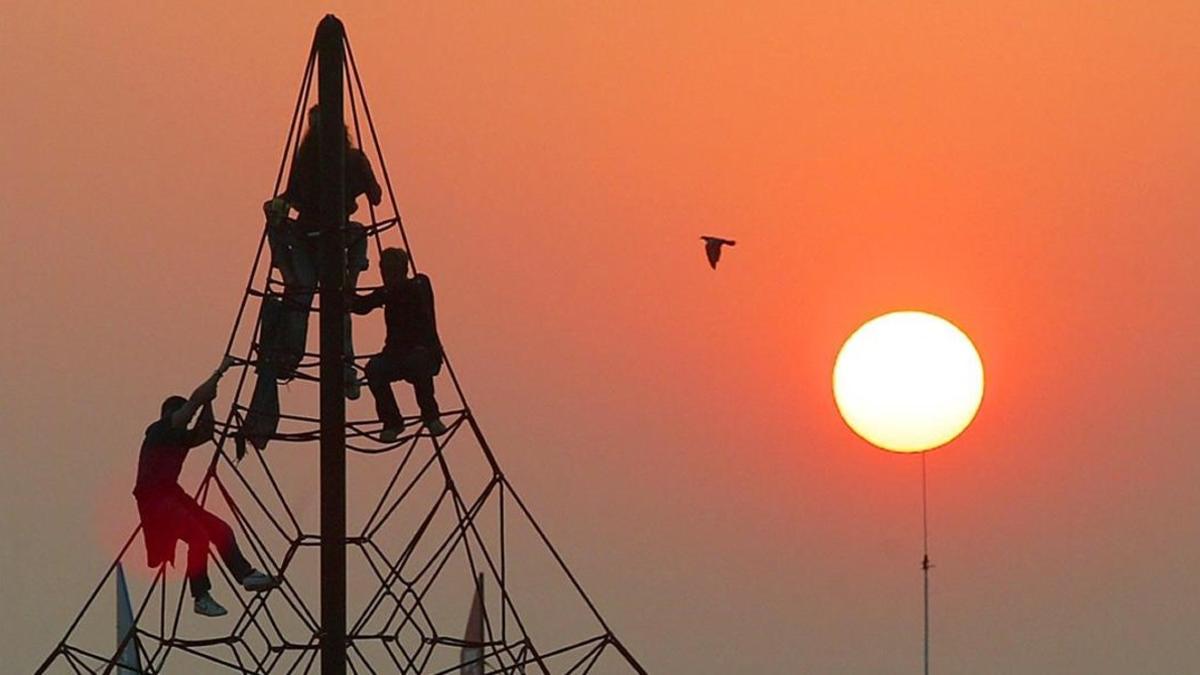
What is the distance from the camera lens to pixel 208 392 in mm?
32938

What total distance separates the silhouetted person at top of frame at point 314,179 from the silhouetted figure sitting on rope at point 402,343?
1.14 meters

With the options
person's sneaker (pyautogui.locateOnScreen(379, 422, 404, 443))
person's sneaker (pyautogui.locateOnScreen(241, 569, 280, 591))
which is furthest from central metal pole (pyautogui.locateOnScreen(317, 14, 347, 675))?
person's sneaker (pyautogui.locateOnScreen(241, 569, 280, 591))

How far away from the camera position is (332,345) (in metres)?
35.2

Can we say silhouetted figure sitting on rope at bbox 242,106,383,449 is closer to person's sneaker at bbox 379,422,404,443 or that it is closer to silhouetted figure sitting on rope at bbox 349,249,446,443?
silhouetted figure sitting on rope at bbox 349,249,446,443

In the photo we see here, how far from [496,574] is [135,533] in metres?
5.17

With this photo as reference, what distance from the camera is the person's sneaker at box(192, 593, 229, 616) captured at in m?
33.8

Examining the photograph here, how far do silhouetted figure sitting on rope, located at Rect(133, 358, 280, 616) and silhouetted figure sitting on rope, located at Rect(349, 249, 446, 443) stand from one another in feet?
8.19

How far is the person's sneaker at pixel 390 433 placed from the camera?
116 ft

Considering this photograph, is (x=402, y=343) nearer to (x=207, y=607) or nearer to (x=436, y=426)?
(x=436, y=426)

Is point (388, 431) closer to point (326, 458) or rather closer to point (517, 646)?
point (326, 458)

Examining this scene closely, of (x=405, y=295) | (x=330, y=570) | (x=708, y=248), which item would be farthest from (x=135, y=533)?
(x=708, y=248)

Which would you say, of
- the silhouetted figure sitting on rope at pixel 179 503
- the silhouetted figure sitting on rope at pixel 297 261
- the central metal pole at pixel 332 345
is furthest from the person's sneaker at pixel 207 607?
the silhouetted figure sitting on rope at pixel 297 261

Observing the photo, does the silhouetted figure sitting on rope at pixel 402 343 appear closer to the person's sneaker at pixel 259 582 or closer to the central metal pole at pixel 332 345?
the central metal pole at pixel 332 345

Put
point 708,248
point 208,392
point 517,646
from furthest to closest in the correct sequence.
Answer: point 708,248, point 517,646, point 208,392
